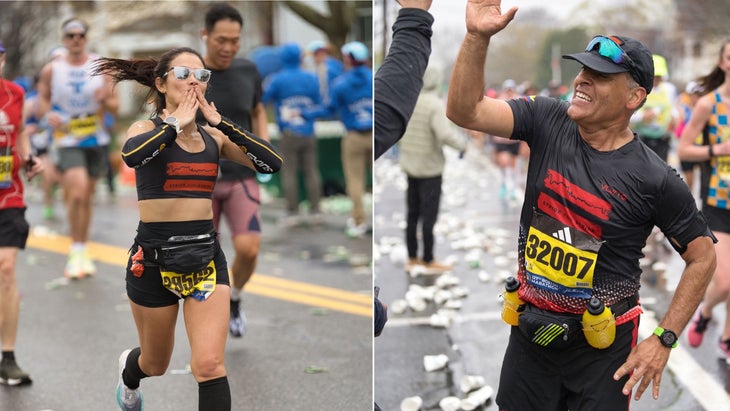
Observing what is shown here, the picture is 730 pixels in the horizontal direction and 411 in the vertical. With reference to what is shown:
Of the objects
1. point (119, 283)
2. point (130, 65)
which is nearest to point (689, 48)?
point (119, 283)

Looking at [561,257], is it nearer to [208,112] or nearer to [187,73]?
[208,112]

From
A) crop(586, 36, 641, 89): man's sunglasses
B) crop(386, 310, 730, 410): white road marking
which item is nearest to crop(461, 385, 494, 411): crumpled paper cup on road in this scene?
crop(386, 310, 730, 410): white road marking

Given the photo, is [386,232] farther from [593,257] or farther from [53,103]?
→ [593,257]

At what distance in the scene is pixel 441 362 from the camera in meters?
6.21

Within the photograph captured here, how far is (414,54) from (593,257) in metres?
1.03

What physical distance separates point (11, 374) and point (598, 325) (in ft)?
12.9

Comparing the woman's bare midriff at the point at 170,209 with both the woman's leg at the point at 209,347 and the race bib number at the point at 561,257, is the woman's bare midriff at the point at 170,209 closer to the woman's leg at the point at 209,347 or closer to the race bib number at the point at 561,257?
the woman's leg at the point at 209,347

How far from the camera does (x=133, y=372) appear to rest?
14.8 ft

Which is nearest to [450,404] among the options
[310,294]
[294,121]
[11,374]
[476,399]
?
[476,399]

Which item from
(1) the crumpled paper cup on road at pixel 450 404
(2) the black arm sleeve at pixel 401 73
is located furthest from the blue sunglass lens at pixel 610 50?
(1) the crumpled paper cup on road at pixel 450 404

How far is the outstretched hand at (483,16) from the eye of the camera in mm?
3162

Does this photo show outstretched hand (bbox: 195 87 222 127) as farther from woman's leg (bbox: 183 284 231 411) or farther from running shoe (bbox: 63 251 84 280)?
running shoe (bbox: 63 251 84 280)

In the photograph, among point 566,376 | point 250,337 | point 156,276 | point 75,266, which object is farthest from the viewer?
point 75,266

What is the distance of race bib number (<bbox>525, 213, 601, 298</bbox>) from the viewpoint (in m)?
3.40
